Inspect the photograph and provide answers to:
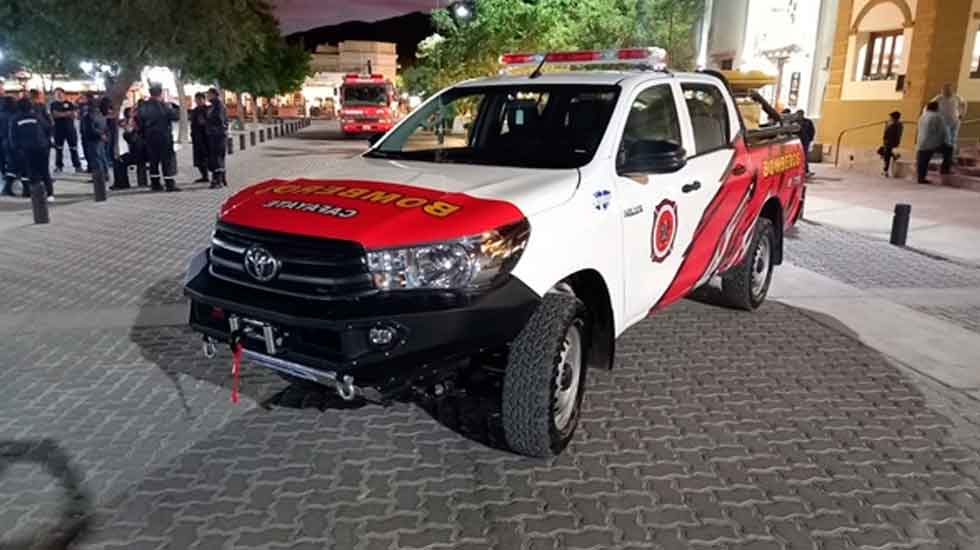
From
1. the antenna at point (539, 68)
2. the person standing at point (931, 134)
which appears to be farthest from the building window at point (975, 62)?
the antenna at point (539, 68)

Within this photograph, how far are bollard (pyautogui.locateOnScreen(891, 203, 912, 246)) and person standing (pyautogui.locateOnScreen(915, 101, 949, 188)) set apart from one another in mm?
7639

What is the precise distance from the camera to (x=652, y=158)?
3885mm

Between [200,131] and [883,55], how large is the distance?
18377mm

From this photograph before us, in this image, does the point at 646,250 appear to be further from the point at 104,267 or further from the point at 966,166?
the point at 966,166

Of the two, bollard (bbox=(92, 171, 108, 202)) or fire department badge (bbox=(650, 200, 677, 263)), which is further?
bollard (bbox=(92, 171, 108, 202))

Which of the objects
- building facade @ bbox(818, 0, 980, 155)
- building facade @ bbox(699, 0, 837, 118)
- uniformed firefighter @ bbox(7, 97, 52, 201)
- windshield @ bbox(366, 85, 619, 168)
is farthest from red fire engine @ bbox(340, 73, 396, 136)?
windshield @ bbox(366, 85, 619, 168)

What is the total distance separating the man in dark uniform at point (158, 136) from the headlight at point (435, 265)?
36.1ft

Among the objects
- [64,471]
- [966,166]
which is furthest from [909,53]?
[64,471]

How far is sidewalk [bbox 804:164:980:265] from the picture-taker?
10109mm

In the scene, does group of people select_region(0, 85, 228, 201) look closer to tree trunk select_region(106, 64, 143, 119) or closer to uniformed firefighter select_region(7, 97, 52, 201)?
uniformed firefighter select_region(7, 97, 52, 201)

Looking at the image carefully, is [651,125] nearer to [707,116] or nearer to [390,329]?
[707,116]

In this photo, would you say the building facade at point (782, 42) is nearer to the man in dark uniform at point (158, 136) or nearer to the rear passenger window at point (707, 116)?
the man in dark uniform at point (158, 136)

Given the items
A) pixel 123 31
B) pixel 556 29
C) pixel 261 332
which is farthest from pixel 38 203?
pixel 556 29

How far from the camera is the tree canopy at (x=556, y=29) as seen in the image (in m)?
25.3
